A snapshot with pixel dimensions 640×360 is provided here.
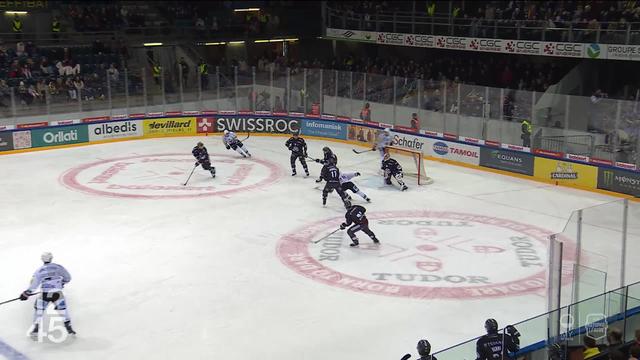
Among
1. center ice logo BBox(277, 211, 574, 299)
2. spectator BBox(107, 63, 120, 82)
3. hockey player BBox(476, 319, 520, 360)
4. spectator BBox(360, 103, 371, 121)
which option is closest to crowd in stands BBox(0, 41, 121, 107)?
spectator BBox(107, 63, 120, 82)

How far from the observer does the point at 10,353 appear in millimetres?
12078

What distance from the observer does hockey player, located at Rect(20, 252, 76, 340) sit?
12.2 m

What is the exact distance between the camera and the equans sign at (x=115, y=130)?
30031 mm

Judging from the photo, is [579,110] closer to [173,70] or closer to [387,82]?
[387,82]

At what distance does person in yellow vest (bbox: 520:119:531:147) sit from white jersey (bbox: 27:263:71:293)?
15.8 meters

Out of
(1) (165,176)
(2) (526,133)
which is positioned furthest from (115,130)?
(2) (526,133)

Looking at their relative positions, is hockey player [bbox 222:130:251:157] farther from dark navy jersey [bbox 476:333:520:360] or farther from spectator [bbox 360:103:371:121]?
dark navy jersey [bbox 476:333:520:360]

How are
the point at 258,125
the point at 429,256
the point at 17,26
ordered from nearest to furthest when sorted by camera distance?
1. the point at 429,256
2. the point at 258,125
3. the point at 17,26

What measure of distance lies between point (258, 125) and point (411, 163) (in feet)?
30.8

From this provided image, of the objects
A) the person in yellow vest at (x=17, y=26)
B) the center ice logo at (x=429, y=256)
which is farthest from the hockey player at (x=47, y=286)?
the person in yellow vest at (x=17, y=26)

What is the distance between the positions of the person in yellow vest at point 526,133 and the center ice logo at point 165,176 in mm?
7568

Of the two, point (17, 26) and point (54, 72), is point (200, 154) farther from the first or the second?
point (17, 26)

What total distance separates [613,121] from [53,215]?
1507 centimetres

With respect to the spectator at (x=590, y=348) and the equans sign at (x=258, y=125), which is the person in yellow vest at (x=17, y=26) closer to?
the equans sign at (x=258, y=125)
